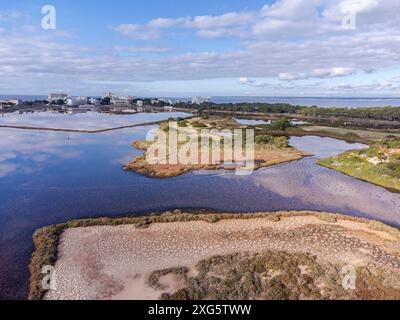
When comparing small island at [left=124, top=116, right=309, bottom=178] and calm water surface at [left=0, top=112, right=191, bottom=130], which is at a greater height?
calm water surface at [left=0, top=112, right=191, bottom=130]

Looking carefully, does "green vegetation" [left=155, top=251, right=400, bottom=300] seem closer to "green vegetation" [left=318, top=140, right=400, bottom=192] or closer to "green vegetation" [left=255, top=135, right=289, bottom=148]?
"green vegetation" [left=318, top=140, right=400, bottom=192]

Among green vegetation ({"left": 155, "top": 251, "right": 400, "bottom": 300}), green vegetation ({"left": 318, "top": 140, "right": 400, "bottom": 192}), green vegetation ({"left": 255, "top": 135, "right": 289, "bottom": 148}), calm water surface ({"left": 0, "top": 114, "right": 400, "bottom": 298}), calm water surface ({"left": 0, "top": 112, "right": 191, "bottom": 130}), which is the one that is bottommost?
green vegetation ({"left": 155, "top": 251, "right": 400, "bottom": 300})

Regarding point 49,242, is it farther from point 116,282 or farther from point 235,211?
point 235,211

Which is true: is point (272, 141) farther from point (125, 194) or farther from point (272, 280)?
point (272, 280)

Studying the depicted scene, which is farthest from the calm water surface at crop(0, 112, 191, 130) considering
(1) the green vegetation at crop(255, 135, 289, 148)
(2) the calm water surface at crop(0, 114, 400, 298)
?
(1) the green vegetation at crop(255, 135, 289, 148)

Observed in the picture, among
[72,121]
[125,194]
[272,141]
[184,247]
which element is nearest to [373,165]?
[272,141]

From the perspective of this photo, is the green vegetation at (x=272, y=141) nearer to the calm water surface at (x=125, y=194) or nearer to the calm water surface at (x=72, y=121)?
the calm water surface at (x=125, y=194)

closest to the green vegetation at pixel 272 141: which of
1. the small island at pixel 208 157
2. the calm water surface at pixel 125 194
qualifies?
the small island at pixel 208 157

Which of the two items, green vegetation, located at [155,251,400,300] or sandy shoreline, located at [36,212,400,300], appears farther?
sandy shoreline, located at [36,212,400,300]
